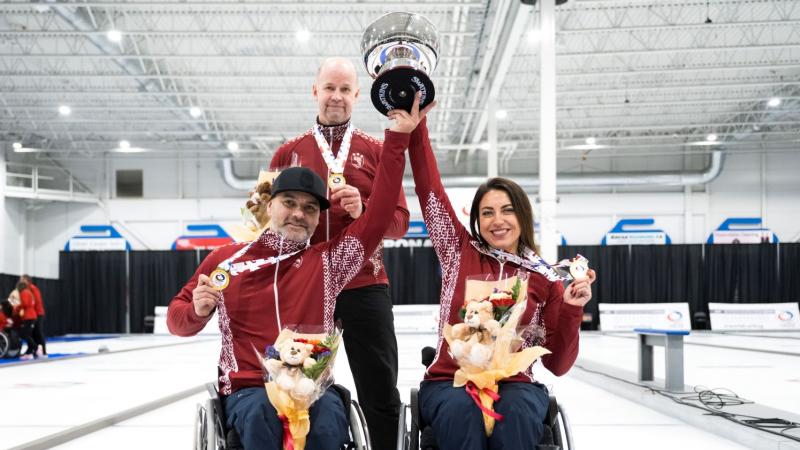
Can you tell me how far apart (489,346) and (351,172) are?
0.91 metres

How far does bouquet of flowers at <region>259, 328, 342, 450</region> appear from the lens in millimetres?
1810

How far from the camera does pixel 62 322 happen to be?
19.1 meters

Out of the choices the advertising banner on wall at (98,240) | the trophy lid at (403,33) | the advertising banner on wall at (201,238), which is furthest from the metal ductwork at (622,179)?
the trophy lid at (403,33)

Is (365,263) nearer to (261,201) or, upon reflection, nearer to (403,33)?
(261,201)

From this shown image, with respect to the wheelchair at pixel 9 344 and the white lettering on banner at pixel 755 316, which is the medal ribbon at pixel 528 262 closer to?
the wheelchair at pixel 9 344

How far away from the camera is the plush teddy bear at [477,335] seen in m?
1.89

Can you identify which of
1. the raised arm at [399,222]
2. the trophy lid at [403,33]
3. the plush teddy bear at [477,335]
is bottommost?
the plush teddy bear at [477,335]

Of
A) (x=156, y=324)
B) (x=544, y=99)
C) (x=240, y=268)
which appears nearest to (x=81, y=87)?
(x=156, y=324)

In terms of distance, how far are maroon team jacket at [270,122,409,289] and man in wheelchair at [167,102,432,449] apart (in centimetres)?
26

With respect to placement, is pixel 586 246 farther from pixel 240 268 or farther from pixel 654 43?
pixel 240 268

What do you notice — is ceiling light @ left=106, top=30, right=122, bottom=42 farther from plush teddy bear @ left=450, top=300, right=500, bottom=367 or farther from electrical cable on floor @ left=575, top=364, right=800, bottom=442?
plush teddy bear @ left=450, top=300, right=500, bottom=367

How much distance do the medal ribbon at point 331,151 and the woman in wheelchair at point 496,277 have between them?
0.30 metres

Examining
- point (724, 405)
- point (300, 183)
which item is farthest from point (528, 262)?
point (724, 405)

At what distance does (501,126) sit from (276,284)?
56.0 feet
